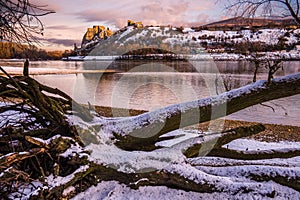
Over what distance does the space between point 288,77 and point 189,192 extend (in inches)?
63.5

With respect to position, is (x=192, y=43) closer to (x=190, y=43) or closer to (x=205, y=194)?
(x=190, y=43)

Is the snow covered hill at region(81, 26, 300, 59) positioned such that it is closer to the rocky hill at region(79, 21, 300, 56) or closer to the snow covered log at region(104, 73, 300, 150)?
the rocky hill at region(79, 21, 300, 56)

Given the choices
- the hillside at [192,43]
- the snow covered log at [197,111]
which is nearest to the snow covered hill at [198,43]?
the hillside at [192,43]

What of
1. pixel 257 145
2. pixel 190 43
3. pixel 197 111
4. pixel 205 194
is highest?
pixel 190 43

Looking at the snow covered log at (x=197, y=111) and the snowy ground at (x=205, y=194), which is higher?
the snow covered log at (x=197, y=111)

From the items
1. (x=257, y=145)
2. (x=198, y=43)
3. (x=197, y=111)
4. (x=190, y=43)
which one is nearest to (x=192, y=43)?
(x=190, y=43)

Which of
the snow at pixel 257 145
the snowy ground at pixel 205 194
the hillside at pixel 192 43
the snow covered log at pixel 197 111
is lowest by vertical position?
the snow at pixel 257 145

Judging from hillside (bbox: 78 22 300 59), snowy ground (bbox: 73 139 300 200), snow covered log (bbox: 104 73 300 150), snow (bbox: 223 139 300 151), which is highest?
hillside (bbox: 78 22 300 59)

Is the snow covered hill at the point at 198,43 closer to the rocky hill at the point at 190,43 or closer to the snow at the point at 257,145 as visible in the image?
the rocky hill at the point at 190,43

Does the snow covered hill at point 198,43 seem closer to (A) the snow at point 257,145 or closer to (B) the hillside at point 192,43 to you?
(B) the hillside at point 192,43

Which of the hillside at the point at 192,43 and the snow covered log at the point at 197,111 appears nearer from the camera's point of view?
the snow covered log at the point at 197,111

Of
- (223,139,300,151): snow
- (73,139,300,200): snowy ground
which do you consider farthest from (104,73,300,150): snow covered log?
(223,139,300,151): snow

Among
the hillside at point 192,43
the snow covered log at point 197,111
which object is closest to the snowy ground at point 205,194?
the snow covered log at point 197,111

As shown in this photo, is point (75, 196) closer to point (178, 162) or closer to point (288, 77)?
point (178, 162)
